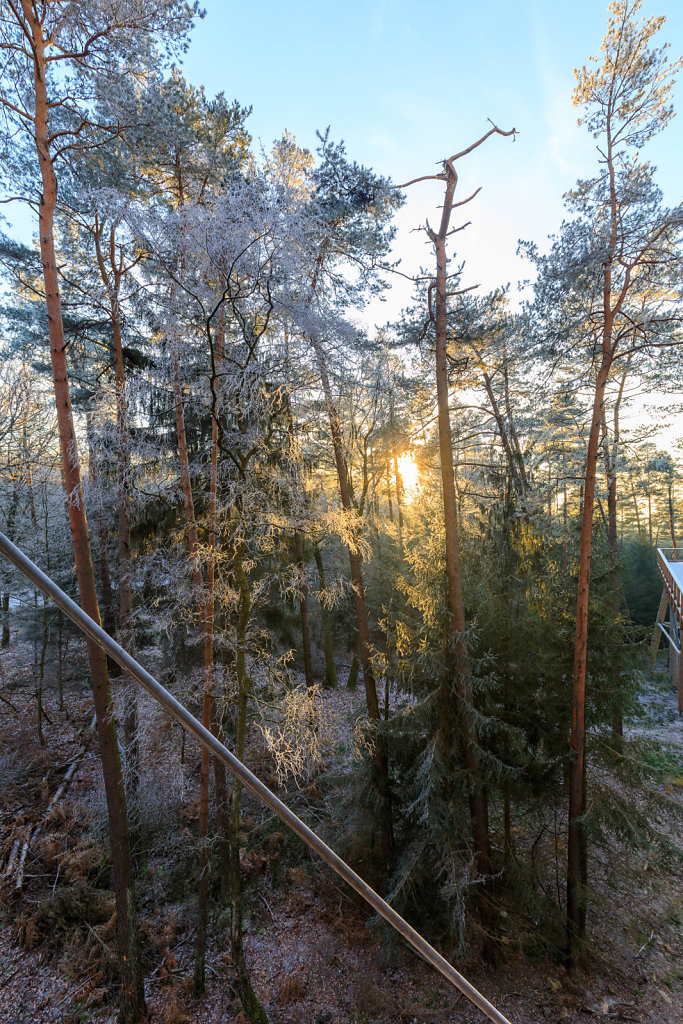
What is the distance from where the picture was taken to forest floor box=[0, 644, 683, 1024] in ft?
21.2

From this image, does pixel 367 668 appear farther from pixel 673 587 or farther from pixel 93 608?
pixel 673 587

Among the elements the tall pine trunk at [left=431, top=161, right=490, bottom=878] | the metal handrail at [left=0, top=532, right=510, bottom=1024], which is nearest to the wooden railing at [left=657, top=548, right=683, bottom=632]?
the tall pine trunk at [left=431, top=161, right=490, bottom=878]

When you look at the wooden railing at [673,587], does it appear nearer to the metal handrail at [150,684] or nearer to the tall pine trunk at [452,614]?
the tall pine trunk at [452,614]

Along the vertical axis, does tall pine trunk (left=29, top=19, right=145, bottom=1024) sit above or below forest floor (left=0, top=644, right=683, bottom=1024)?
above

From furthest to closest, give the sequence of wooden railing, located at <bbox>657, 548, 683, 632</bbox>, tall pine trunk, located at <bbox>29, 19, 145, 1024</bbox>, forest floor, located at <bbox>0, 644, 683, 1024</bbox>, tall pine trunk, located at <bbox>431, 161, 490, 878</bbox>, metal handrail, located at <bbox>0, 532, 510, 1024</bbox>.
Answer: wooden railing, located at <bbox>657, 548, 683, 632</bbox> < tall pine trunk, located at <bbox>431, 161, 490, 878</bbox> < forest floor, located at <bbox>0, 644, 683, 1024</bbox> < tall pine trunk, located at <bbox>29, 19, 145, 1024</bbox> < metal handrail, located at <bbox>0, 532, 510, 1024</bbox>

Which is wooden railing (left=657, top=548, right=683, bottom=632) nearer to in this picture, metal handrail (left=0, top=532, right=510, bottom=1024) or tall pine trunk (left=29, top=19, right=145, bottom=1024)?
tall pine trunk (left=29, top=19, right=145, bottom=1024)

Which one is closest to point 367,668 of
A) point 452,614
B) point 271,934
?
point 452,614

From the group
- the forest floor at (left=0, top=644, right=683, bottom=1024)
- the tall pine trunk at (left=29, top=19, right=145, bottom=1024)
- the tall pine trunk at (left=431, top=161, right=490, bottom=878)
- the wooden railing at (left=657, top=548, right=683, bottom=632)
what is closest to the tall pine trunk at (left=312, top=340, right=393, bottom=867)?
the forest floor at (left=0, top=644, right=683, bottom=1024)

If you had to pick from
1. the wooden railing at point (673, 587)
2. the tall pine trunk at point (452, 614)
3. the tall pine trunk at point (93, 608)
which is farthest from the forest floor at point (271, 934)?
the wooden railing at point (673, 587)

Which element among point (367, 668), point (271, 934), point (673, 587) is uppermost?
point (673, 587)

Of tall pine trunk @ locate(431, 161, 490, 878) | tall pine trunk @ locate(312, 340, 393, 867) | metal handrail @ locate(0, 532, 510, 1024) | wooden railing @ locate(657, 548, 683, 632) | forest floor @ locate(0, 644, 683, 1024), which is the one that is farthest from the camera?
wooden railing @ locate(657, 548, 683, 632)

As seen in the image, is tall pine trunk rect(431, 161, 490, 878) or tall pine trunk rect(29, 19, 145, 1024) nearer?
tall pine trunk rect(29, 19, 145, 1024)

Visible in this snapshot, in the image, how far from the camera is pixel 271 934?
25.9 feet

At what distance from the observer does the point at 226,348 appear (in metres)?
6.69
